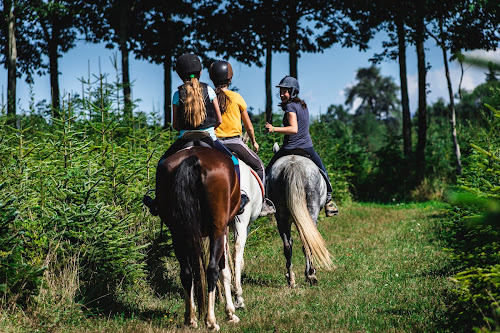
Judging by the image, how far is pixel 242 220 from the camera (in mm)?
6023

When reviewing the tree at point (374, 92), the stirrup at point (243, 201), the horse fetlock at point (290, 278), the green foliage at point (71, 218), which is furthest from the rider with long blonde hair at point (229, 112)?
the tree at point (374, 92)

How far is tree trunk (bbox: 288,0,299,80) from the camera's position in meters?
21.9

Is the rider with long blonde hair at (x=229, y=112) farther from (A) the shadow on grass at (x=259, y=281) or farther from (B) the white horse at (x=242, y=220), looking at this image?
(A) the shadow on grass at (x=259, y=281)

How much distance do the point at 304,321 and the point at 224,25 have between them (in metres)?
19.6

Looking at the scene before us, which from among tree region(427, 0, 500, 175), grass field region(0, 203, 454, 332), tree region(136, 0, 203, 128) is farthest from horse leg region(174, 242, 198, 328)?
tree region(136, 0, 203, 128)

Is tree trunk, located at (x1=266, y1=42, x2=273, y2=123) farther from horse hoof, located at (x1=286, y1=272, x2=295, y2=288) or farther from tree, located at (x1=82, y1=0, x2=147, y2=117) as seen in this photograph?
horse hoof, located at (x1=286, y1=272, x2=295, y2=288)

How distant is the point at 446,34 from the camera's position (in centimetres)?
1953

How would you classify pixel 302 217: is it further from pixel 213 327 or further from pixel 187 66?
pixel 187 66

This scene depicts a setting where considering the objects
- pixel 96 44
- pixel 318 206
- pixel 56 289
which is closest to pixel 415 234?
pixel 318 206

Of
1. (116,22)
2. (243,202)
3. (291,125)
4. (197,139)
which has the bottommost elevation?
A: (243,202)

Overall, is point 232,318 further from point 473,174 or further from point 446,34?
point 446,34

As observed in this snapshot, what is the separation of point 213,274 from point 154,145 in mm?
4111

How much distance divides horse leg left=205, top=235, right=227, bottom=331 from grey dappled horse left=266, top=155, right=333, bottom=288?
222cm

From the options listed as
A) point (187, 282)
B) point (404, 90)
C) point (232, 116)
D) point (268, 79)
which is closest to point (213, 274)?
point (187, 282)
